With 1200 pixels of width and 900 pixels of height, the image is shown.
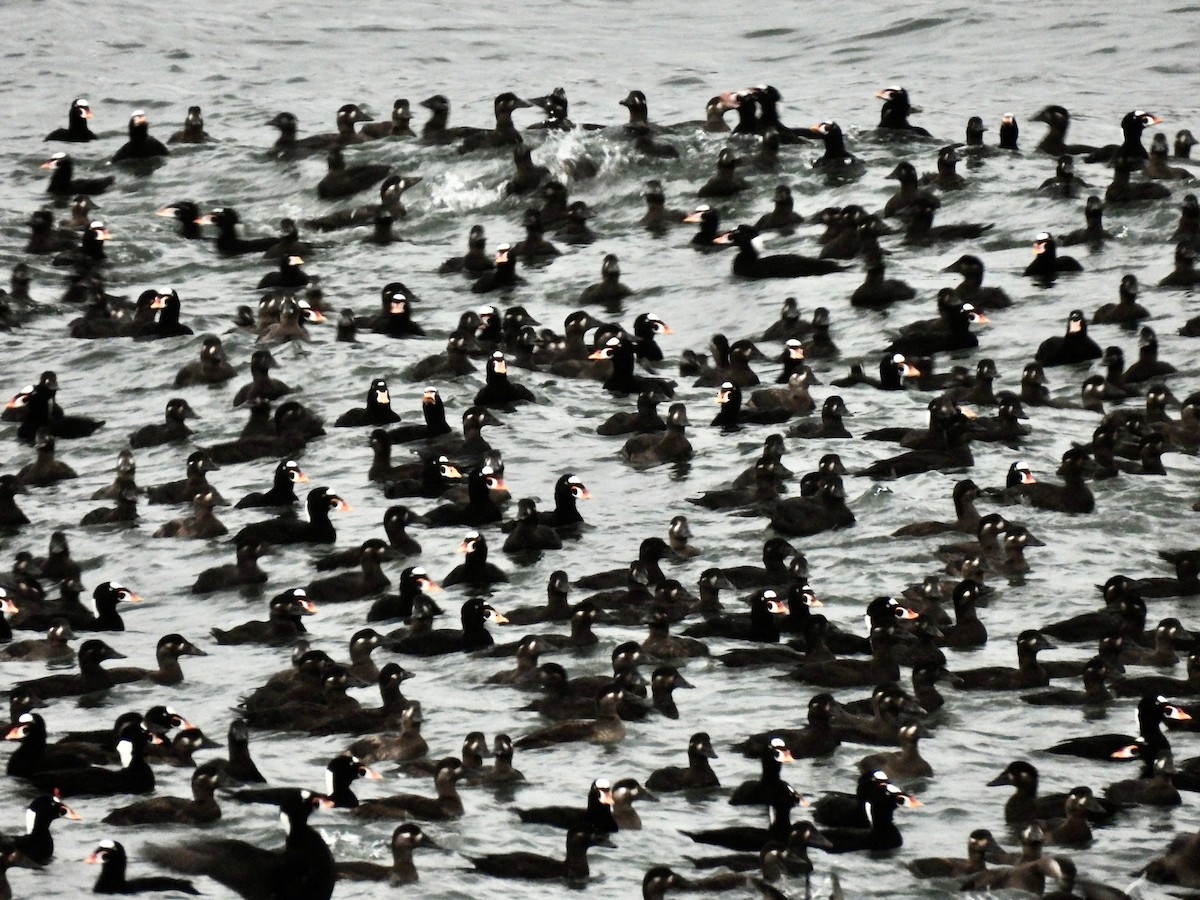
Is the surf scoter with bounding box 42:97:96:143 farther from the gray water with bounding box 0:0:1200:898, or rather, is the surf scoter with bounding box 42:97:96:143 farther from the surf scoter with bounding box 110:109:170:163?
the surf scoter with bounding box 110:109:170:163

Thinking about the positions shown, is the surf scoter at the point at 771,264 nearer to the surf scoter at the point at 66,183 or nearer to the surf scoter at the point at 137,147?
the surf scoter at the point at 66,183

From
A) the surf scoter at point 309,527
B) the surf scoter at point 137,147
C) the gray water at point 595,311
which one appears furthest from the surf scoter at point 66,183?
the surf scoter at point 309,527

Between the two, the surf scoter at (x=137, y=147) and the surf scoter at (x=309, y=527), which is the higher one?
the surf scoter at (x=137, y=147)

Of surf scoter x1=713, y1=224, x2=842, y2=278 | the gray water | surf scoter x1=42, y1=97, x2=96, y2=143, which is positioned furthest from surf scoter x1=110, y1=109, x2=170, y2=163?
surf scoter x1=713, y1=224, x2=842, y2=278

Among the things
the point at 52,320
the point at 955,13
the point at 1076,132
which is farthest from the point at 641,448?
the point at 955,13

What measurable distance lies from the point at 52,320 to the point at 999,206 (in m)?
15.5

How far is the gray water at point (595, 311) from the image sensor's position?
879 inches

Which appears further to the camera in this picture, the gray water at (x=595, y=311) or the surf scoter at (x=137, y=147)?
the surf scoter at (x=137, y=147)

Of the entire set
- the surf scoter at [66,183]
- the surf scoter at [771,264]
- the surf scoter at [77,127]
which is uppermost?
the surf scoter at [77,127]

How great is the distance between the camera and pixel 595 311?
40219mm

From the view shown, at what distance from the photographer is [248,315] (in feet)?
127

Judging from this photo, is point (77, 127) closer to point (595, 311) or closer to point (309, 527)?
point (595, 311)

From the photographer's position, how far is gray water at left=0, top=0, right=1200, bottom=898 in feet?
73.3

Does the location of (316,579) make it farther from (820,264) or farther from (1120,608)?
(820,264)
